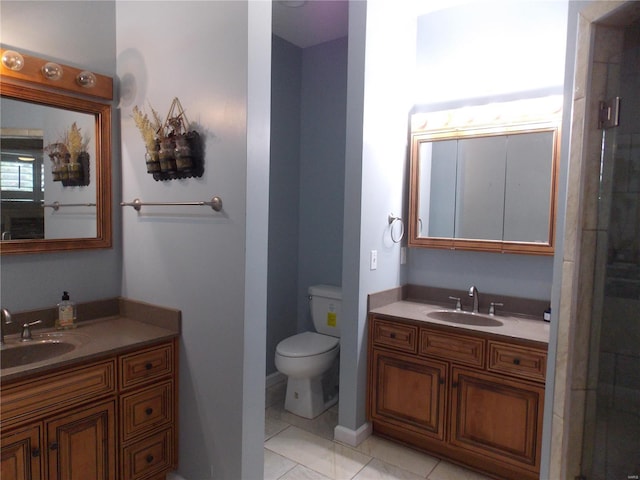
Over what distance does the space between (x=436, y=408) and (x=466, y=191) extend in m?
1.37

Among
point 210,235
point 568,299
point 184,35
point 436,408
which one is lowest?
point 436,408

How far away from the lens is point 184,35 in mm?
1859

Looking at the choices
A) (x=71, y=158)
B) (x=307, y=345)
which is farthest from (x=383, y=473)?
(x=71, y=158)

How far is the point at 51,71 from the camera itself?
185 cm

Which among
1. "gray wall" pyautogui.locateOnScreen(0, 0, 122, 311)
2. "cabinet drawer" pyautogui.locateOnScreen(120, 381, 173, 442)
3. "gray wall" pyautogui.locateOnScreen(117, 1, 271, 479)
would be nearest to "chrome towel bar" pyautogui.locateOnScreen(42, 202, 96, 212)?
"gray wall" pyautogui.locateOnScreen(0, 0, 122, 311)

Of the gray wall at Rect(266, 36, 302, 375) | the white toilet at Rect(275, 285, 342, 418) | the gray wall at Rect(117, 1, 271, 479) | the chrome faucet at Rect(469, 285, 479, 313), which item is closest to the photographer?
the gray wall at Rect(117, 1, 271, 479)

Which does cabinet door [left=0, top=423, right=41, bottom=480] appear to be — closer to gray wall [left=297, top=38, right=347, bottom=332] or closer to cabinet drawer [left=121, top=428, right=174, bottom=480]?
cabinet drawer [left=121, top=428, right=174, bottom=480]

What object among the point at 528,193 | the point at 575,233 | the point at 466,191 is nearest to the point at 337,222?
the point at 466,191

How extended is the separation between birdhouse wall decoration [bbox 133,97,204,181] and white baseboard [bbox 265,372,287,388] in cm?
204

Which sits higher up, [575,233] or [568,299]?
[575,233]

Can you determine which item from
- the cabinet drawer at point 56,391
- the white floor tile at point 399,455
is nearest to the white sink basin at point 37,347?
the cabinet drawer at point 56,391

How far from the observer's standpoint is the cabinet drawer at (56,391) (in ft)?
4.67

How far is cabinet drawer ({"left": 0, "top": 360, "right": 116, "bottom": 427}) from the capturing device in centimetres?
142

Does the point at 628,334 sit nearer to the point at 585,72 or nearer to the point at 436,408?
the point at 585,72
